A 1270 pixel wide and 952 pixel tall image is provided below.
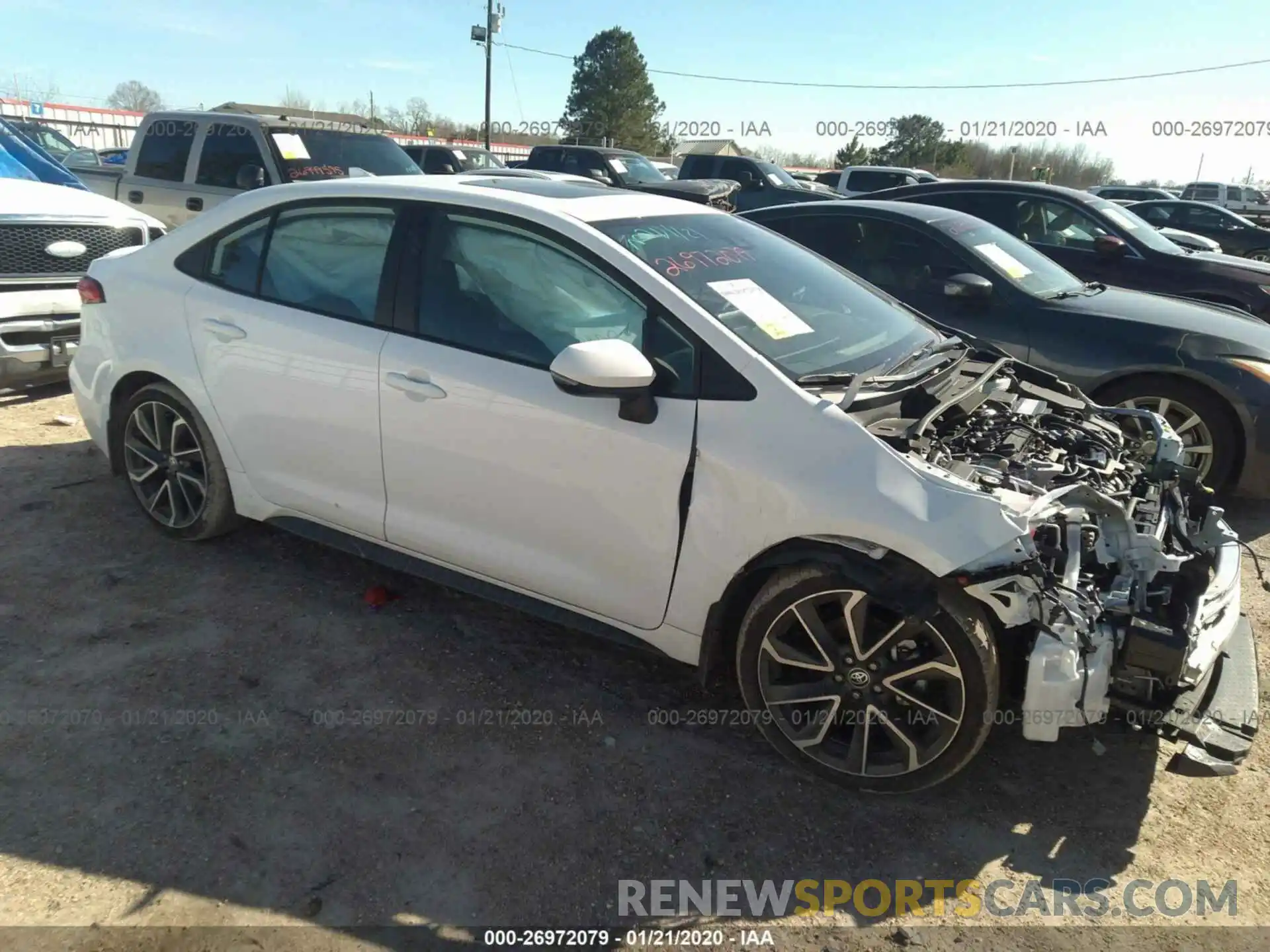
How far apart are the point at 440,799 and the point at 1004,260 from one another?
4.73 m

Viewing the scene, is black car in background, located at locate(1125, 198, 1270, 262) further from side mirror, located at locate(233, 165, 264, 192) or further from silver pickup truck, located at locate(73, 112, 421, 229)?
side mirror, located at locate(233, 165, 264, 192)

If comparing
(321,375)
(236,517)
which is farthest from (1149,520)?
(236,517)

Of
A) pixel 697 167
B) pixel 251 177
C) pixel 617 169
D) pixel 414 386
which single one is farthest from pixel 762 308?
pixel 697 167

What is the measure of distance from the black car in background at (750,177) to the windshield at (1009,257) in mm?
9261

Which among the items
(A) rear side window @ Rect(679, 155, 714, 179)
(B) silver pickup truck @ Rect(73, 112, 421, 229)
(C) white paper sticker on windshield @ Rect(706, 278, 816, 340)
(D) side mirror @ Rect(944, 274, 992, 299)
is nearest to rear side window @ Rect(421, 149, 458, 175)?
(A) rear side window @ Rect(679, 155, 714, 179)

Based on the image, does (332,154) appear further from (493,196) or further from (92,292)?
(493,196)

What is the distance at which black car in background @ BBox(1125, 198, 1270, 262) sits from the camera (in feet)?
57.2

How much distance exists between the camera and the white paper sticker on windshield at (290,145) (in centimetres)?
853

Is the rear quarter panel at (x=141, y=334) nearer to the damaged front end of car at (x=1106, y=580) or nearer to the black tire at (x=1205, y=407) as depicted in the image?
the damaged front end of car at (x=1106, y=580)

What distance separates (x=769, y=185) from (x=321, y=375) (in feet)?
46.7

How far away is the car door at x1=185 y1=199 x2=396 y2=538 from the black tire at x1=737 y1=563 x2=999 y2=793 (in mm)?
1575

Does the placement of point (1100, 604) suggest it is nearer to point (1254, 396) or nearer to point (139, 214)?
point (1254, 396)

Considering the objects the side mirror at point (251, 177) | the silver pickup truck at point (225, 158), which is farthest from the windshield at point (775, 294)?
the side mirror at point (251, 177)

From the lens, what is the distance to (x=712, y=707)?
3184 mm
